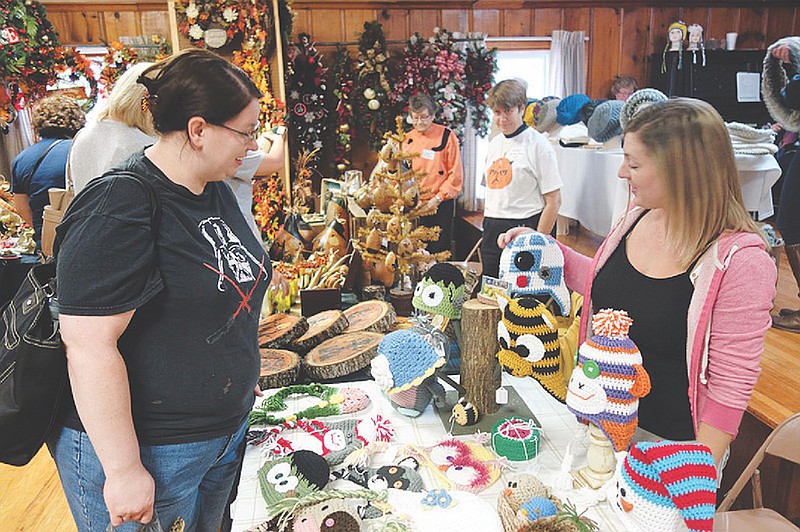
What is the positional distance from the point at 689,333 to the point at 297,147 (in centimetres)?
489

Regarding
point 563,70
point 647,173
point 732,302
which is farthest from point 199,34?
point 563,70

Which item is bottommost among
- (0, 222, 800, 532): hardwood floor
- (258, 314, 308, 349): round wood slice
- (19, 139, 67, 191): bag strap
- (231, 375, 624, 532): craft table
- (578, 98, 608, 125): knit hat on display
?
(0, 222, 800, 532): hardwood floor

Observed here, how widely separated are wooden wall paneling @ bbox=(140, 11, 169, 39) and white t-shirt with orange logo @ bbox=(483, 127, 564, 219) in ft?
13.7

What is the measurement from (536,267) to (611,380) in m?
0.43

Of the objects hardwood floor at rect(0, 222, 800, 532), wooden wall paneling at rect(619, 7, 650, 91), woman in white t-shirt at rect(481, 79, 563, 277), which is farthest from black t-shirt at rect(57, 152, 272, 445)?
wooden wall paneling at rect(619, 7, 650, 91)

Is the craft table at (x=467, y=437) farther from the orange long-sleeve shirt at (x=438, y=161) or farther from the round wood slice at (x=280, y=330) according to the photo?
the orange long-sleeve shirt at (x=438, y=161)

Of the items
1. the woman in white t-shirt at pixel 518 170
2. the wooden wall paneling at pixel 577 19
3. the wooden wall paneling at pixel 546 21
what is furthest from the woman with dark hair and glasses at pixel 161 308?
the wooden wall paneling at pixel 577 19

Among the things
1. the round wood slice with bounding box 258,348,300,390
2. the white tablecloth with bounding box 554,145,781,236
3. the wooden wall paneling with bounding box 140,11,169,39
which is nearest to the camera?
the round wood slice with bounding box 258,348,300,390

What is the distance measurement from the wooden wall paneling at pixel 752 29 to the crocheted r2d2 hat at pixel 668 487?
671 centimetres

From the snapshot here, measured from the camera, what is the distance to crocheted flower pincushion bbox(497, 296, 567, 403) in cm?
134

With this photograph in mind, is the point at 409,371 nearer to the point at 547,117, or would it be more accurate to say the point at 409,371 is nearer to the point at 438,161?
the point at 438,161

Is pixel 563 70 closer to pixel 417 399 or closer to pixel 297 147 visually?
pixel 297 147

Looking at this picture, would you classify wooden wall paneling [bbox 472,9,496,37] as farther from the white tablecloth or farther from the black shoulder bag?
the black shoulder bag

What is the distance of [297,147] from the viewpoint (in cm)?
562
